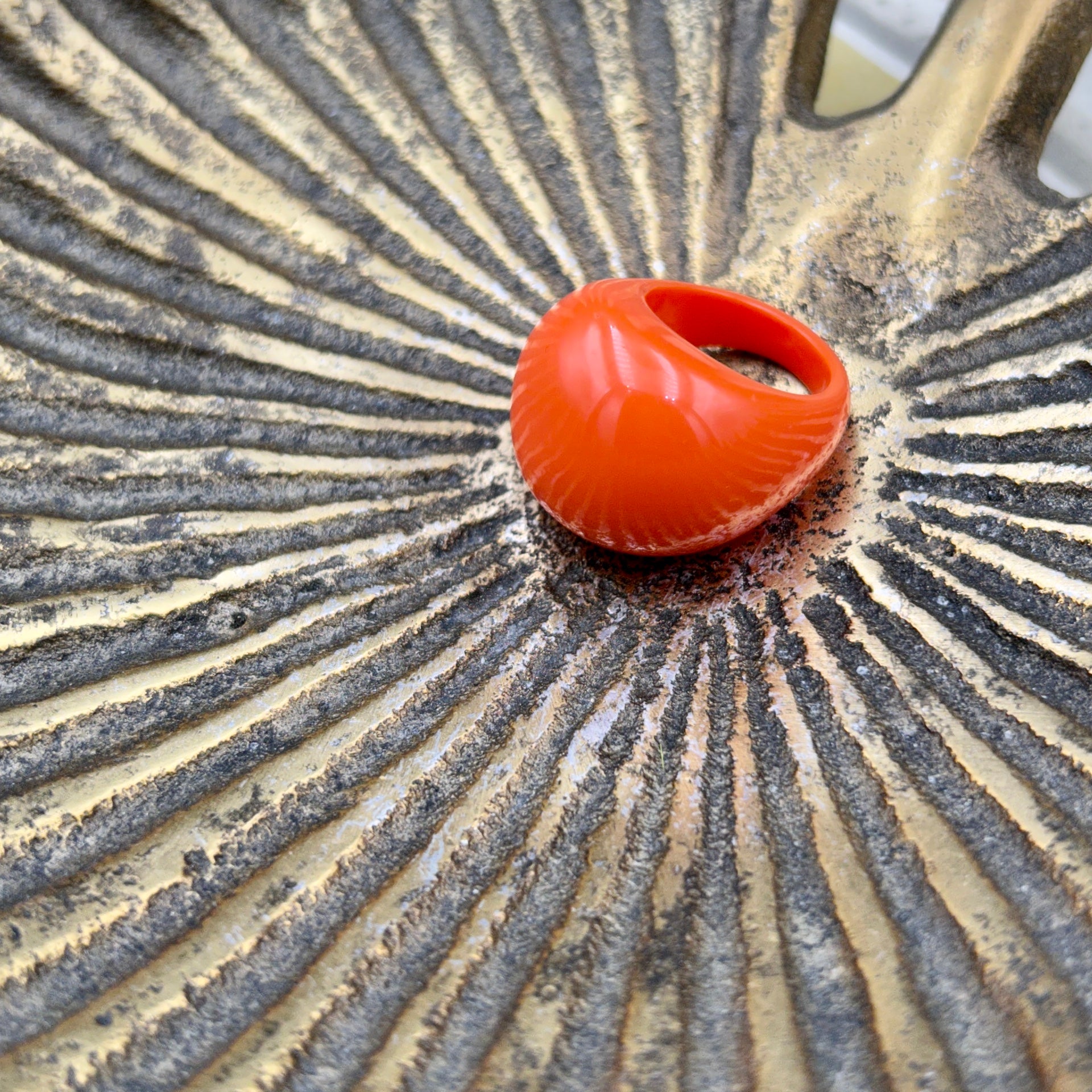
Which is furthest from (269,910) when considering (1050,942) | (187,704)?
(1050,942)

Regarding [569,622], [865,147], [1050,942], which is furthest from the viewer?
[865,147]

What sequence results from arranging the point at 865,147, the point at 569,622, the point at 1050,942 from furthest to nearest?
the point at 865,147, the point at 569,622, the point at 1050,942

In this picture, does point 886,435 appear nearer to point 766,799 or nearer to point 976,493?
point 976,493
